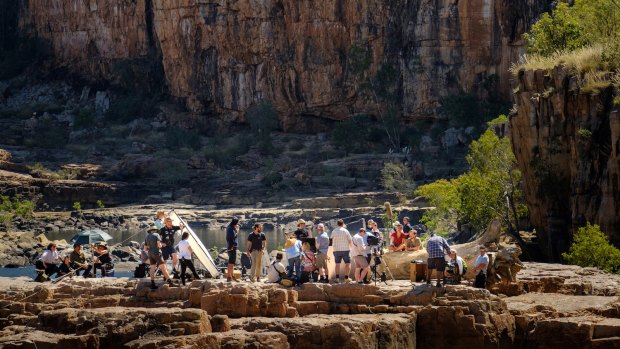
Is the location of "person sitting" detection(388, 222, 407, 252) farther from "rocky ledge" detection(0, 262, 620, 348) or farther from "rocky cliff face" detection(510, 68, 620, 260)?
"rocky cliff face" detection(510, 68, 620, 260)

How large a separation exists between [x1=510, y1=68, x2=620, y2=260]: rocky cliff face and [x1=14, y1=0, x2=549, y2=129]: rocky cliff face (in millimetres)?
51508

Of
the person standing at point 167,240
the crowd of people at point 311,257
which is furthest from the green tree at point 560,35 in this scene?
the person standing at point 167,240

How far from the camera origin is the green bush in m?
40.8

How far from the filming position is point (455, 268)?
1366 inches

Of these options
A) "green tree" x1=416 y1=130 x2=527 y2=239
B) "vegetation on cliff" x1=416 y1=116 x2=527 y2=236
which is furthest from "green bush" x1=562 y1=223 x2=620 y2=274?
"vegetation on cliff" x1=416 y1=116 x2=527 y2=236

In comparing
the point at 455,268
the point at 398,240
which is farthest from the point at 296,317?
the point at 398,240

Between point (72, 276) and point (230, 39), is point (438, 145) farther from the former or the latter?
point (72, 276)

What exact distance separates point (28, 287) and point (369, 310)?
889 centimetres

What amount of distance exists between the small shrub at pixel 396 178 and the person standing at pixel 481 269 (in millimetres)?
60127

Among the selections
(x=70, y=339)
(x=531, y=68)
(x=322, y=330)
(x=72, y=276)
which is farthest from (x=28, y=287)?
(x=531, y=68)

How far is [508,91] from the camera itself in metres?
105

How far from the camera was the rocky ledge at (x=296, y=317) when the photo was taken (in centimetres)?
3013

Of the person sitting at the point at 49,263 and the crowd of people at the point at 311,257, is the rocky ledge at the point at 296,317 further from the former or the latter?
the person sitting at the point at 49,263

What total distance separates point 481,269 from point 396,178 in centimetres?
6309
